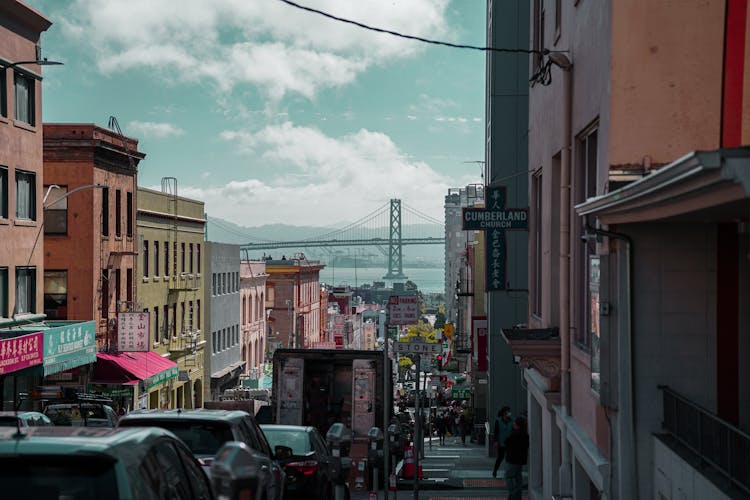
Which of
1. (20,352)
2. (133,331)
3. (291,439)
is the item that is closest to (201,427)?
(291,439)

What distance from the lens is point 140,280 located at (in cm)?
4259

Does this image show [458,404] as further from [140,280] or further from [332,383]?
[332,383]

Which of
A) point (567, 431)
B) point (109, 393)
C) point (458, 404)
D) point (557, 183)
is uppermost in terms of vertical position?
point (557, 183)

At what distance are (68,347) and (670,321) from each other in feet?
76.0

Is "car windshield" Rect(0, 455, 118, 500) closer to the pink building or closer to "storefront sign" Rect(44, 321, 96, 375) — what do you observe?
"storefront sign" Rect(44, 321, 96, 375)

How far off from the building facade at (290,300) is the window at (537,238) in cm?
5996

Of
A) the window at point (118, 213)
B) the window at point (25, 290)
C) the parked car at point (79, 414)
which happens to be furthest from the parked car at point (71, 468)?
the window at point (118, 213)

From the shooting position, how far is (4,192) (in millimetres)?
28391

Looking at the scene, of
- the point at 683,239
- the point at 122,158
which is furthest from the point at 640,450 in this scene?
the point at 122,158

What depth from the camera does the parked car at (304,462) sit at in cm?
1385

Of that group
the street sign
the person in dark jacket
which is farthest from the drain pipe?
the street sign

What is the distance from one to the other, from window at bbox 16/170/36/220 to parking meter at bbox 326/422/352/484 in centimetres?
1895

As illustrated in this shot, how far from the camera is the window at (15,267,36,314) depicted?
29.5 m

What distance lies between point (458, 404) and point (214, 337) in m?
17.3
